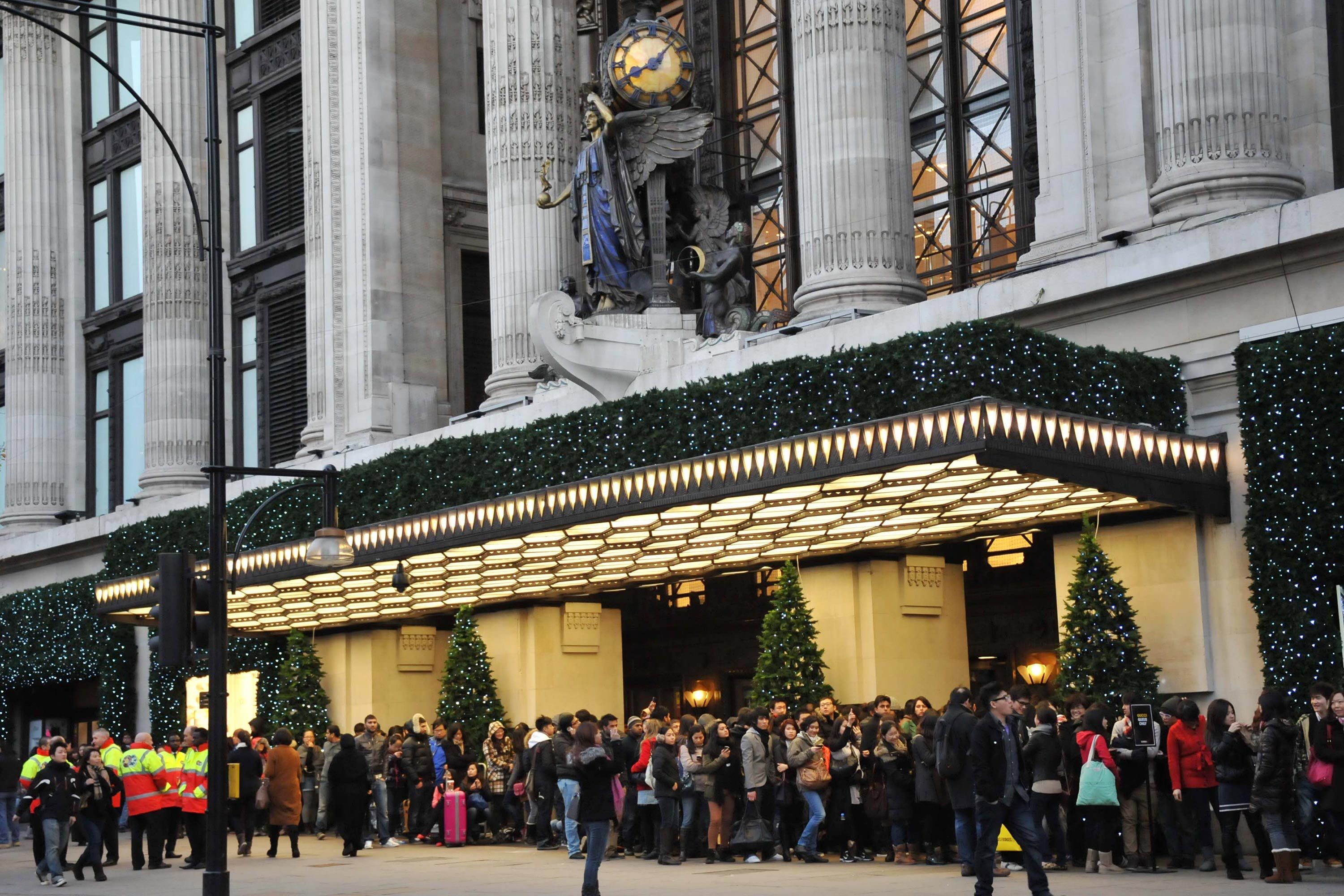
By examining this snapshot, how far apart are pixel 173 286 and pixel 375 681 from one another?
12737 millimetres

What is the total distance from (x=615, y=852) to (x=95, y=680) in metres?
26.5

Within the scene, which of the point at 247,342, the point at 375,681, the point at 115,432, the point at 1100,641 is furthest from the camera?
the point at 115,432

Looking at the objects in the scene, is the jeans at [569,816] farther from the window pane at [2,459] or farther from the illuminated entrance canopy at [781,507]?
the window pane at [2,459]

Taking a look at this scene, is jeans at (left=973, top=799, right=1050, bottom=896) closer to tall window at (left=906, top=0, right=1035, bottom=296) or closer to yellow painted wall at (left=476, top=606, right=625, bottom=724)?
tall window at (left=906, top=0, right=1035, bottom=296)

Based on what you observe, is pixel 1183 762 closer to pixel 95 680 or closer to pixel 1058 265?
pixel 1058 265

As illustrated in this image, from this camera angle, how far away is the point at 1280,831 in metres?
17.1

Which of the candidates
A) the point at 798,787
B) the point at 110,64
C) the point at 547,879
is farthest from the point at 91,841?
the point at 110,64

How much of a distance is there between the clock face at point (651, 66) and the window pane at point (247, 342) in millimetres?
15378

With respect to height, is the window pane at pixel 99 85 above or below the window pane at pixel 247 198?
above

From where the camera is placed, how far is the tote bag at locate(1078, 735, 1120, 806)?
60.7 feet

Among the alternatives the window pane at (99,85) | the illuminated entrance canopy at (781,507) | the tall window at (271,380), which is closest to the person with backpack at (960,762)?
the illuminated entrance canopy at (781,507)

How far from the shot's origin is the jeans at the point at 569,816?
22.8 m

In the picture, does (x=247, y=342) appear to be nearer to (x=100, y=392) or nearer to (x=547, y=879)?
(x=100, y=392)

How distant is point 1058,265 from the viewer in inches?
938
